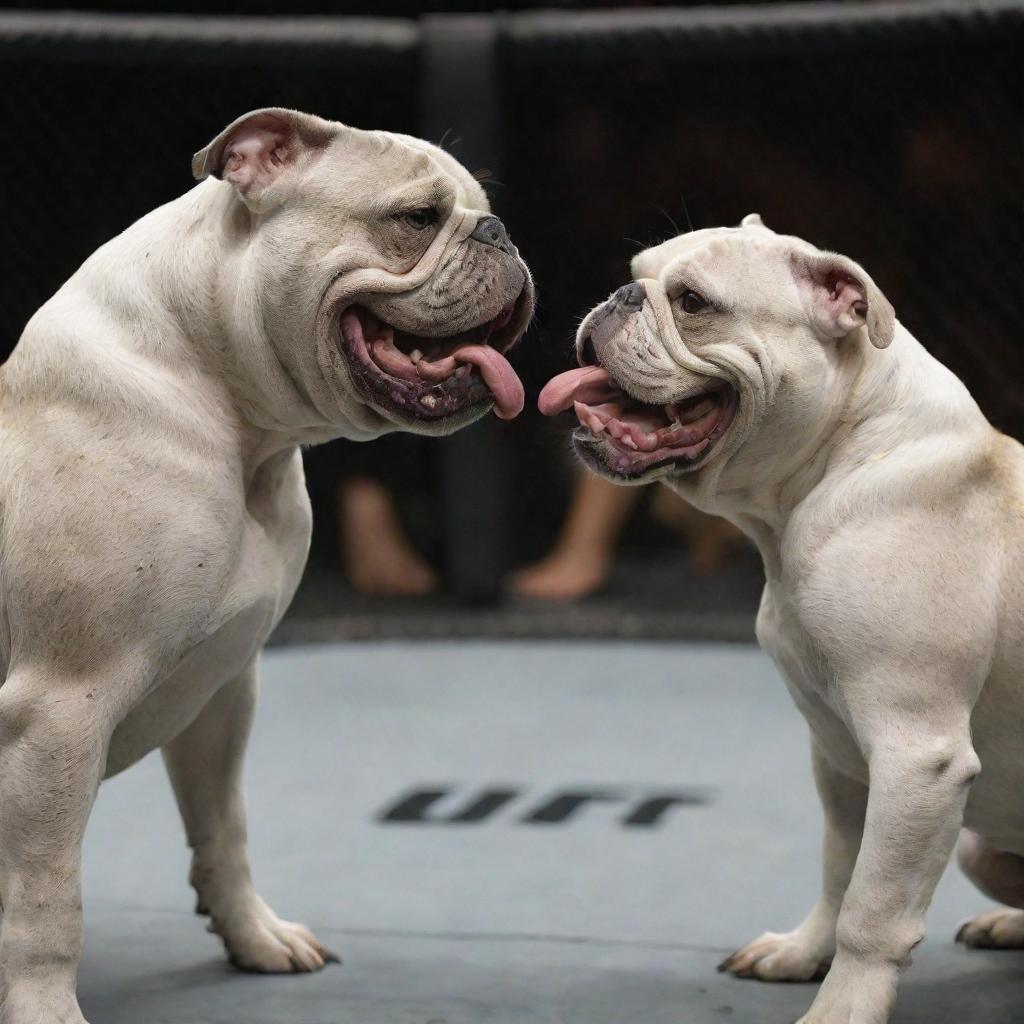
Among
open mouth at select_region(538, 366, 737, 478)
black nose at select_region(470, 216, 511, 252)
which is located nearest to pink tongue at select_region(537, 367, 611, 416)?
open mouth at select_region(538, 366, 737, 478)

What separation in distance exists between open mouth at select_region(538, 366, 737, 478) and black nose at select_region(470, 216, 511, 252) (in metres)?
0.24

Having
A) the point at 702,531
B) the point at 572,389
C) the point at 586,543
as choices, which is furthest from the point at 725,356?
the point at 702,531

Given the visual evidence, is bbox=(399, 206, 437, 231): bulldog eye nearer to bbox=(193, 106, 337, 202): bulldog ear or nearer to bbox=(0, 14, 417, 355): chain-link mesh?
bbox=(193, 106, 337, 202): bulldog ear

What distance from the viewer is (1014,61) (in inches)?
222

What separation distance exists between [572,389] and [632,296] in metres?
0.17

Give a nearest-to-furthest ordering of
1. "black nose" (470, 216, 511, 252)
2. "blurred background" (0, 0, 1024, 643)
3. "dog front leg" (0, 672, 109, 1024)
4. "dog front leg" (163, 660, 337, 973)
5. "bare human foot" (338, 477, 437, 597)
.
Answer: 1. "dog front leg" (0, 672, 109, 1024)
2. "black nose" (470, 216, 511, 252)
3. "dog front leg" (163, 660, 337, 973)
4. "blurred background" (0, 0, 1024, 643)
5. "bare human foot" (338, 477, 437, 597)

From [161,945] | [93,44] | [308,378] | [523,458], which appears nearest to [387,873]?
[161,945]

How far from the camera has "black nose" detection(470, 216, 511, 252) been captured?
Result: 2635mm

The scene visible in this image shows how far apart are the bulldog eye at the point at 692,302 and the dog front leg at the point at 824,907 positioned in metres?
0.77

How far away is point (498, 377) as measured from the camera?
2.62 m

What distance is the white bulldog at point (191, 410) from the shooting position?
95.2 inches

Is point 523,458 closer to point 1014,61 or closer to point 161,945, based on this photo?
point 1014,61

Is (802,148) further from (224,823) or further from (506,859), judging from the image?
(224,823)

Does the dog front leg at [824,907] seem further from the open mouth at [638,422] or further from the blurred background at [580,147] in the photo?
the blurred background at [580,147]
